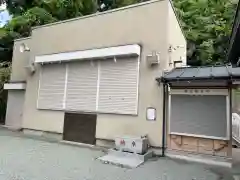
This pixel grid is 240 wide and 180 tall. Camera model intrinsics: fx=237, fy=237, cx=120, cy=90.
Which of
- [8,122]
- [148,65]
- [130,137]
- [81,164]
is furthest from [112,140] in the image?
[8,122]

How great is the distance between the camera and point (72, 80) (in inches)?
404

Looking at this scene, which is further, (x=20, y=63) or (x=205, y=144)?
(x=20, y=63)

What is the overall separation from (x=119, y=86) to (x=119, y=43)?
1734 millimetres

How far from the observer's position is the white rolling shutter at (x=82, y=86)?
9.67 meters

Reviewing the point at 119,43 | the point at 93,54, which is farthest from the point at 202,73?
the point at 93,54

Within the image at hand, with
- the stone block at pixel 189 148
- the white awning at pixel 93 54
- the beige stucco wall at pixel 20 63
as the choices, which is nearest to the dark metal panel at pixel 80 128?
Answer: the white awning at pixel 93 54

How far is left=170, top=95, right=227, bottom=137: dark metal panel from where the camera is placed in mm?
7418

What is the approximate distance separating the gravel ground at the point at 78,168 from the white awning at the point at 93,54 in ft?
12.1

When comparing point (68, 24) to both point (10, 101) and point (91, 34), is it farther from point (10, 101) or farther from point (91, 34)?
point (10, 101)

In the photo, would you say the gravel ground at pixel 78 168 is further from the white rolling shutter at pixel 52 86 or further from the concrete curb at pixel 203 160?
the white rolling shutter at pixel 52 86

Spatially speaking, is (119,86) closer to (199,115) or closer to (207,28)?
(199,115)

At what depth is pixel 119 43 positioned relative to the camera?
9375 mm

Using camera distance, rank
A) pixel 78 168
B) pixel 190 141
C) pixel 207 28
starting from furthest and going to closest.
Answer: pixel 207 28, pixel 190 141, pixel 78 168

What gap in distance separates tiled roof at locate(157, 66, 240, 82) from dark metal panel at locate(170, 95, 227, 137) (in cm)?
76
